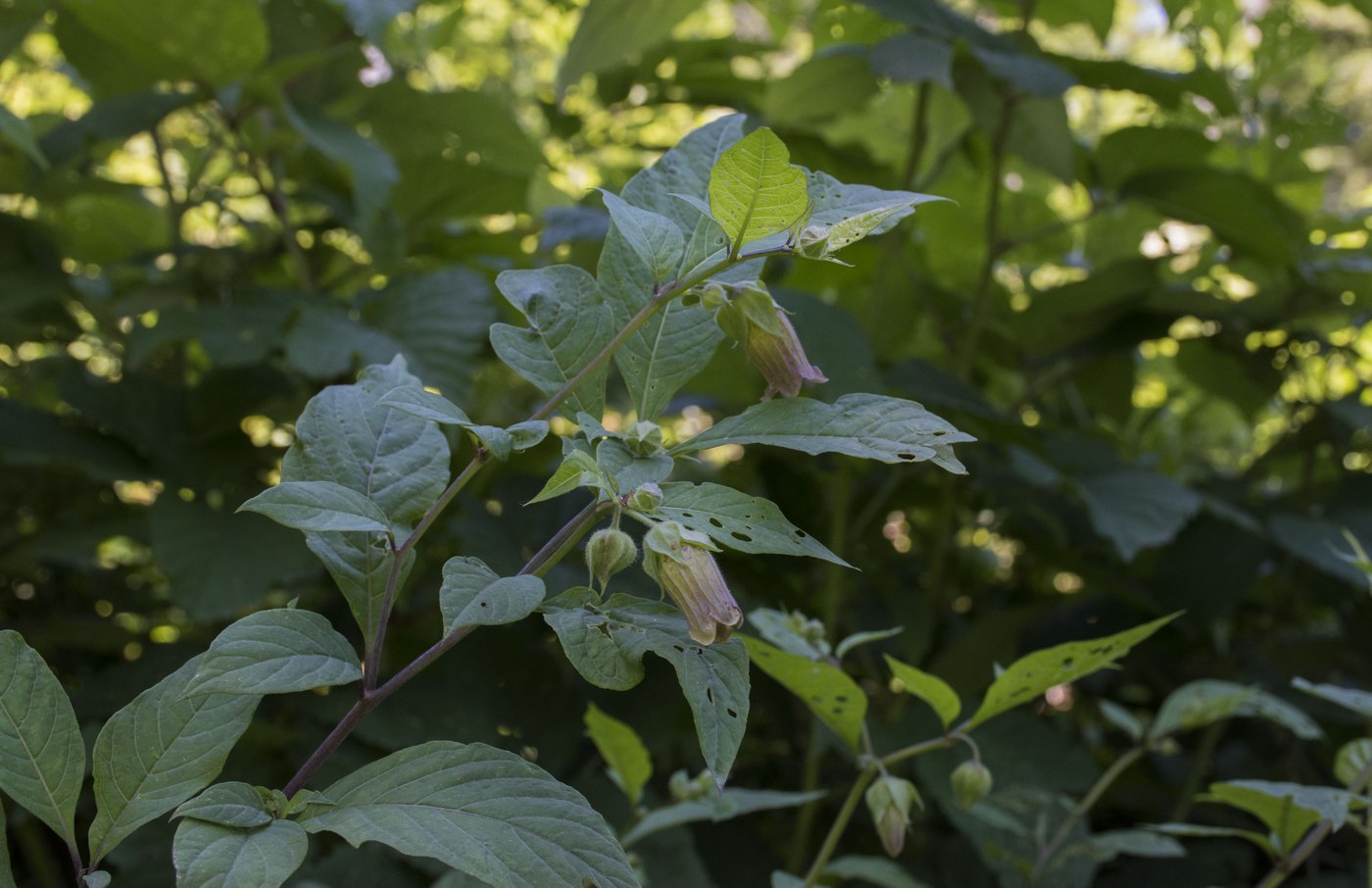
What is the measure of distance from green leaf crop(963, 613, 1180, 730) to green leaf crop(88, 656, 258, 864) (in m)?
0.36

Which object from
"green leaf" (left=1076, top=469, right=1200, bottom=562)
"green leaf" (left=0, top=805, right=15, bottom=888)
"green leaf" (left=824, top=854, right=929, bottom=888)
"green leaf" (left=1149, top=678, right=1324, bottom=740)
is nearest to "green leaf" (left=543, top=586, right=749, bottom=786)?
"green leaf" (left=0, top=805, right=15, bottom=888)

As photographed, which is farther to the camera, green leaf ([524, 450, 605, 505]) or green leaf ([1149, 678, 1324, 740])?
green leaf ([1149, 678, 1324, 740])

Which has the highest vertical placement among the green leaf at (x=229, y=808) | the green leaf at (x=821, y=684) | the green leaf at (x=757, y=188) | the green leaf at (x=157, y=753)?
the green leaf at (x=757, y=188)

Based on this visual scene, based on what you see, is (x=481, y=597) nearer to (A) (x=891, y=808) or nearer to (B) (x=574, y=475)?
(B) (x=574, y=475)

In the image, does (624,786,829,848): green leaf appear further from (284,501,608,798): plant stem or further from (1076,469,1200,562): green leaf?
(1076,469,1200,562): green leaf

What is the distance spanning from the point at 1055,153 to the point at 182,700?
38.8 inches

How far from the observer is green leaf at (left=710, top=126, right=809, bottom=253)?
38 centimetres

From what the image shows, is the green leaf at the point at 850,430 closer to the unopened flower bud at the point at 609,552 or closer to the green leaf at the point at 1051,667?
the unopened flower bud at the point at 609,552

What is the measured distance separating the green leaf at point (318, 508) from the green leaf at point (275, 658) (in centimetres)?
4

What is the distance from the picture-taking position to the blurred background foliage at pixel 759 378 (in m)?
0.95

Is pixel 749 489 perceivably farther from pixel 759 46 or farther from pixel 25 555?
pixel 25 555

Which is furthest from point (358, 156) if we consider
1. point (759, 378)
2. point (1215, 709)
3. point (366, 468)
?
point (1215, 709)

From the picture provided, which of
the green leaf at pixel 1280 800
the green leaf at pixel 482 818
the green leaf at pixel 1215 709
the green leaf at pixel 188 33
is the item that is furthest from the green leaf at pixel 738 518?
the green leaf at pixel 188 33

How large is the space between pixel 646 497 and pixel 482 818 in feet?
0.42
